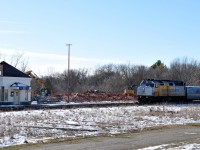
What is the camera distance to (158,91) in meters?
50.7

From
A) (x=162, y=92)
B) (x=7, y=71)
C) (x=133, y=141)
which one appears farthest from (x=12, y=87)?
(x=133, y=141)

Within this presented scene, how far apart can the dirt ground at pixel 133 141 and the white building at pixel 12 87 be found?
35.4 m

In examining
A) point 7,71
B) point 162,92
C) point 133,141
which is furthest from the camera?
point 7,71

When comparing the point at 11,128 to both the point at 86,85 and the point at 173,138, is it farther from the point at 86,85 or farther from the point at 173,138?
the point at 86,85

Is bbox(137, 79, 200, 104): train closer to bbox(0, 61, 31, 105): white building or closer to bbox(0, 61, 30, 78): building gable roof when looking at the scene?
bbox(0, 61, 31, 105): white building

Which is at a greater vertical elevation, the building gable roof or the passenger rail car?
the building gable roof

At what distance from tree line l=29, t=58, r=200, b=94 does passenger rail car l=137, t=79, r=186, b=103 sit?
4631 centimetres

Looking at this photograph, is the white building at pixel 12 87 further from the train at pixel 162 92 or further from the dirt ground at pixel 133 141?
the dirt ground at pixel 133 141

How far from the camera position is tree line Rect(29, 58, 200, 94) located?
108 metres

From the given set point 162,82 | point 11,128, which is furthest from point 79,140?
point 162,82

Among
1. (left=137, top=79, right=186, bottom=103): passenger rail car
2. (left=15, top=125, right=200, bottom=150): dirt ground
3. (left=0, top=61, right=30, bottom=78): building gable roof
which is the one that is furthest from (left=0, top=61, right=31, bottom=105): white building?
(left=15, top=125, right=200, bottom=150): dirt ground

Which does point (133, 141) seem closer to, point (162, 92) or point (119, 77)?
point (162, 92)

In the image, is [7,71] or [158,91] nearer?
[158,91]

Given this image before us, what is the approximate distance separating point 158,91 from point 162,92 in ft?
2.60
